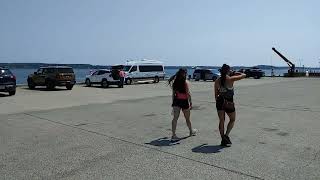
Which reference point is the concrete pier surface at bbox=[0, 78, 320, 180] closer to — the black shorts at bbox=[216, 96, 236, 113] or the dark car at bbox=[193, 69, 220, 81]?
the black shorts at bbox=[216, 96, 236, 113]

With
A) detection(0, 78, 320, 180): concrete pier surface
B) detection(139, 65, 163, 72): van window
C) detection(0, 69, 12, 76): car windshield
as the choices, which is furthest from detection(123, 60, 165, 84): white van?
detection(0, 78, 320, 180): concrete pier surface

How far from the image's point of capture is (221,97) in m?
9.48

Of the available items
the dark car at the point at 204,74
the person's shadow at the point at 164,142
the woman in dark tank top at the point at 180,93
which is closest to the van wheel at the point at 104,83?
the dark car at the point at 204,74

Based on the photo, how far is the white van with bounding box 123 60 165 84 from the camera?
43500 millimetres

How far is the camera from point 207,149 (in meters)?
9.04

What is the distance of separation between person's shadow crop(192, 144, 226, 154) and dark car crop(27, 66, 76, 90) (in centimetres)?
2481

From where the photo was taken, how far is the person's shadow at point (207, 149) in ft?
28.9

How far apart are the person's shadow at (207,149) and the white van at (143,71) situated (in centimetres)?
3395

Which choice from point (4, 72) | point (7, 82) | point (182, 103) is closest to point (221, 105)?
point (182, 103)

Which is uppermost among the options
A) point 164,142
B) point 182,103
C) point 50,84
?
point 182,103

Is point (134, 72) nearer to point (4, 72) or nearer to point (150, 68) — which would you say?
point (150, 68)

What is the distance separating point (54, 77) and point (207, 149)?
83.2 feet

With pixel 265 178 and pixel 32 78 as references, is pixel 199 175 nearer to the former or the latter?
pixel 265 178

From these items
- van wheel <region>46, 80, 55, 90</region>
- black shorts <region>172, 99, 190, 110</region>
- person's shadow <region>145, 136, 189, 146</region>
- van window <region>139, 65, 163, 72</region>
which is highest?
van window <region>139, 65, 163, 72</region>
